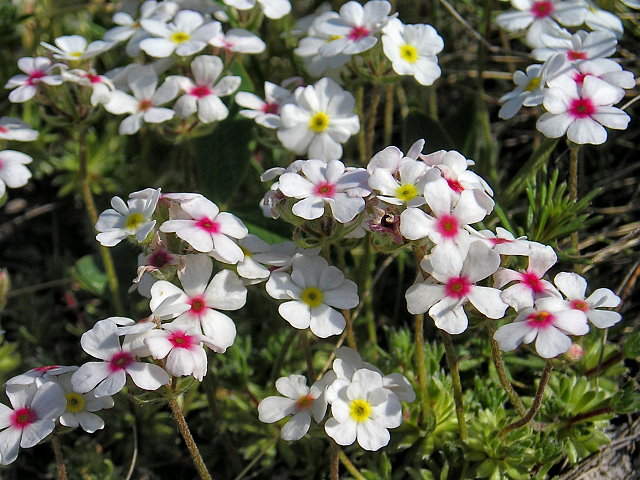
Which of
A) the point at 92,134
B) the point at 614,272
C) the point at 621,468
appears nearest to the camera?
the point at 621,468

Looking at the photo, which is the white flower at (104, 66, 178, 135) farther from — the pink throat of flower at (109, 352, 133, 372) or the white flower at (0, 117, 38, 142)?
the pink throat of flower at (109, 352, 133, 372)

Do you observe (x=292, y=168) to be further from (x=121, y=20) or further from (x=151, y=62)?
(x=121, y=20)

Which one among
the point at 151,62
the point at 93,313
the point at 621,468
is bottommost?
the point at 93,313

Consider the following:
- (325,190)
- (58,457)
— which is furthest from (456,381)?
(58,457)

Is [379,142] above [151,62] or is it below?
below

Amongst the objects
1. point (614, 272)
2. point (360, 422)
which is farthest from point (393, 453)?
point (614, 272)

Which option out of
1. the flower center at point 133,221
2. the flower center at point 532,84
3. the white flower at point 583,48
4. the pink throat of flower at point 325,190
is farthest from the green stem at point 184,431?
the white flower at point 583,48
